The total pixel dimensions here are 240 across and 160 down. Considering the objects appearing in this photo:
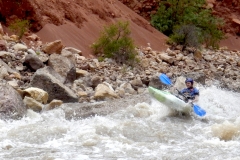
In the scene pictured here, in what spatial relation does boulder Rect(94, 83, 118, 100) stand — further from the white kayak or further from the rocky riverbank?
the white kayak

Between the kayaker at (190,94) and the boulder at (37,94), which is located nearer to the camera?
the boulder at (37,94)

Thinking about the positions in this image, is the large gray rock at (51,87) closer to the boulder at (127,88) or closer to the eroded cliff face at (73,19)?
the boulder at (127,88)

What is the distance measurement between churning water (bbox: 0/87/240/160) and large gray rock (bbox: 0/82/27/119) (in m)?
0.16

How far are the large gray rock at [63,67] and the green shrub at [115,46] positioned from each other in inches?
109

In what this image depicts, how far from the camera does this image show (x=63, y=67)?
10797 millimetres

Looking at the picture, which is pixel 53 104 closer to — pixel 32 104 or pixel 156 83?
pixel 32 104

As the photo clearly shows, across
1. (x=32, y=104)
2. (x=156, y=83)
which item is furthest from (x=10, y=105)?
(x=156, y=83)

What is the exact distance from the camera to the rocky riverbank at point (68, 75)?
28.3 ft

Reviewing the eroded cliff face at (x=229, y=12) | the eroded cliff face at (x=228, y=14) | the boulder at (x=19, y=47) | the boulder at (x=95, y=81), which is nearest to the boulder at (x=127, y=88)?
the boulder at (x=95, y=81)

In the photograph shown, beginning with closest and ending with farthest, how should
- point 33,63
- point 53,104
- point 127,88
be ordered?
point 53,104 < point 33,63 < point 127,88

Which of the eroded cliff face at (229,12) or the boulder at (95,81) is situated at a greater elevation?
the eroded cliff face at (229,12)

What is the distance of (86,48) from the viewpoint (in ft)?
46.9

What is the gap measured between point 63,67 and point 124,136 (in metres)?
4.36

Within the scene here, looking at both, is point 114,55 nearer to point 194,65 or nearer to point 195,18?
point 194,65
